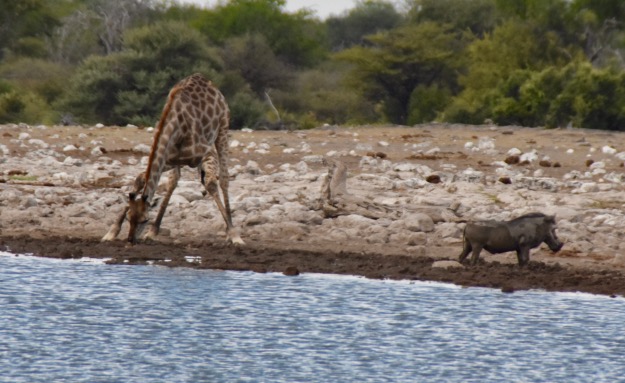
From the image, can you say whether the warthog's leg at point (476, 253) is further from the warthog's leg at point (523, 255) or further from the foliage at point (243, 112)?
the foliage at point (243, 112)

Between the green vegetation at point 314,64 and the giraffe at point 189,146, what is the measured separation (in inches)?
665

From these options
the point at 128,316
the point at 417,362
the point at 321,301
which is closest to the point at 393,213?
the point at 321,301

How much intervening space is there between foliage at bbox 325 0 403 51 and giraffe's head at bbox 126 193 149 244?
169 ft

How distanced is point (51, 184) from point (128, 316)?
6.60 meters

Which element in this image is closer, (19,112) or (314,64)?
(19,112)

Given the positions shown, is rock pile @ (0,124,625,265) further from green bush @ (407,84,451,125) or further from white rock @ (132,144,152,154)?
green bush @ (407,84,451,125)

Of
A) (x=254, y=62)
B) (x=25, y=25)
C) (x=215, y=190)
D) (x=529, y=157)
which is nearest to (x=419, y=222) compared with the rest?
(x=215, y=190)

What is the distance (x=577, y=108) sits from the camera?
28984mm

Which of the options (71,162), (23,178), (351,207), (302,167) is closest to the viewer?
(351,207)

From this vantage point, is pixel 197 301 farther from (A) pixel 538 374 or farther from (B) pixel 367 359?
(A) pixel 538 374

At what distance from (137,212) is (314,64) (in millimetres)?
38574

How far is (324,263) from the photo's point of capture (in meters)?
12.3

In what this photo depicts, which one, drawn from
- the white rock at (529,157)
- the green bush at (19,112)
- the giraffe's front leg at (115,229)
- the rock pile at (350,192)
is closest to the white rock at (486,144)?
the white rock at (529,157)

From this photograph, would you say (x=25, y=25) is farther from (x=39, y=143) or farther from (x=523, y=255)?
(x=523, y=255)
